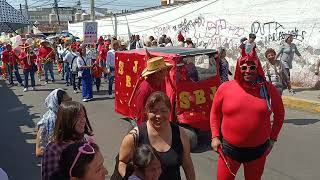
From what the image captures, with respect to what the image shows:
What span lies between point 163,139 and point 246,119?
3.91 ft

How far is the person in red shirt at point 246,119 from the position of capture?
428 cm

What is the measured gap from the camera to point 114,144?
8.48 metres

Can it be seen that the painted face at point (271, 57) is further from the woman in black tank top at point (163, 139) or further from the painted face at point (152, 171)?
the painted face at point (152, 171)

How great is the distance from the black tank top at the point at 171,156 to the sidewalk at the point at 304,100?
8.35m

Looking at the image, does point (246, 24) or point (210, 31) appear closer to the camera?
point (246, 24)

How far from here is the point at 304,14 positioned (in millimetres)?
14805

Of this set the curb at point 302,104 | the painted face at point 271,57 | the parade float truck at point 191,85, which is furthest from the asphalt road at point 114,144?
the painted face at point 271,57

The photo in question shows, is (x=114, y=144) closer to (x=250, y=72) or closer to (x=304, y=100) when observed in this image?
(x=250, y=72)

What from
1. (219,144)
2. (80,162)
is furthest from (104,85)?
(80,162)

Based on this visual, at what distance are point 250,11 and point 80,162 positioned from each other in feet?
52.0

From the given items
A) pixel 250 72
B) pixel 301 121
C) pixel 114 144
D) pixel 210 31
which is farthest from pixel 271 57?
pixel 210 31

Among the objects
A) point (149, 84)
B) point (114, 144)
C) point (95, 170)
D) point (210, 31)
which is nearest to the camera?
point (95, 170)

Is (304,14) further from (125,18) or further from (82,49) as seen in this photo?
(125,18)

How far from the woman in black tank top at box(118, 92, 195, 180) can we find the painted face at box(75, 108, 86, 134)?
0.44 meters
